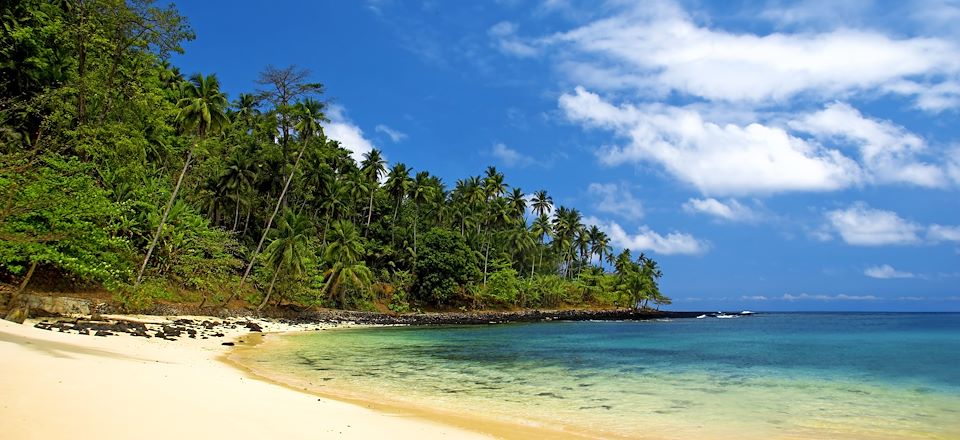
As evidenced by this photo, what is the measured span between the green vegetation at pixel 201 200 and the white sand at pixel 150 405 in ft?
27.2

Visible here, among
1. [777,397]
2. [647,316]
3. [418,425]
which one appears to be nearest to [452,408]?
[418,425]

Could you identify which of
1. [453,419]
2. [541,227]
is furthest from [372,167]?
[453,419]

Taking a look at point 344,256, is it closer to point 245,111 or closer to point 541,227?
point 245,111

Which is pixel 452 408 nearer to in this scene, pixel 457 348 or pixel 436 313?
pixel 457 348

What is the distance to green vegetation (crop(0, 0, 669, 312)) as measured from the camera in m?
22.3

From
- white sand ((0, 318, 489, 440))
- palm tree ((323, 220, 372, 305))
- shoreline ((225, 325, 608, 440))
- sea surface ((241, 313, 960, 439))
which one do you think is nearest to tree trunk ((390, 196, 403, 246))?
palm tree ((323, 220, 372, 305))

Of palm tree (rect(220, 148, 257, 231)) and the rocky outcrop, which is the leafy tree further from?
the rocky outcrop

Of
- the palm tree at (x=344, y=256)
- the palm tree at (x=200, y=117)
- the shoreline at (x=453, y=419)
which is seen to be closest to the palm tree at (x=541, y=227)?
the palm tree at (x=344, y=256)

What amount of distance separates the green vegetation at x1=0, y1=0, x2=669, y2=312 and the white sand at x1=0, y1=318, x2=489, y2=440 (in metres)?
8.31

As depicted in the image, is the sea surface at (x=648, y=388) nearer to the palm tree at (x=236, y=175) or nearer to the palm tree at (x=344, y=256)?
the palm tree at (x=344, y=256)

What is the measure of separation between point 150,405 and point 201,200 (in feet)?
166

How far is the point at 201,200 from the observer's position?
5234 centimetres

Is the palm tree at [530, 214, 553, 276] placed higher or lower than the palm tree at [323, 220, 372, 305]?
higher

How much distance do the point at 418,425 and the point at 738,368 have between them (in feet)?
58.8
